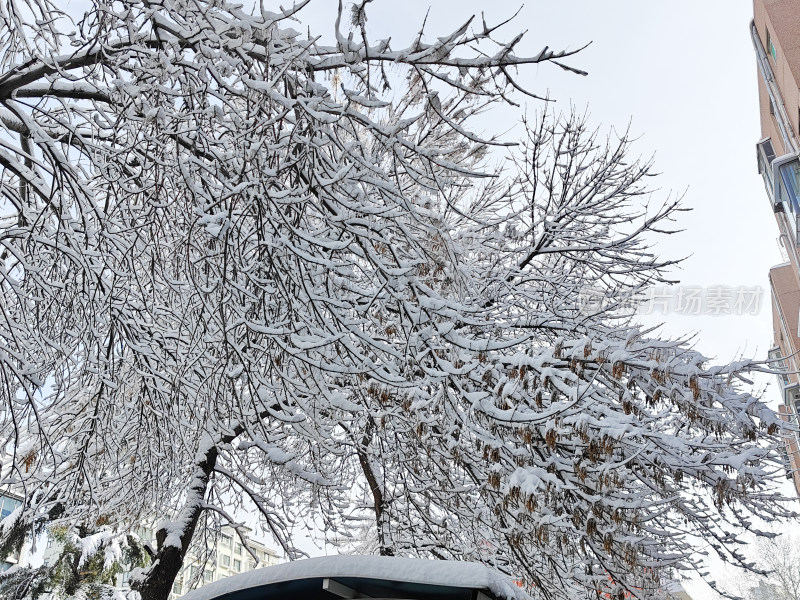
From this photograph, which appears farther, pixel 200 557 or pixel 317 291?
pixel 200 557

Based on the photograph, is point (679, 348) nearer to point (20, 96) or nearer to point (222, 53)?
point (222, 53)

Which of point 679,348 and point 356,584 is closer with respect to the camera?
point 356,584

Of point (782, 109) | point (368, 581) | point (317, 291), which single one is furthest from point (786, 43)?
point (368, 581)

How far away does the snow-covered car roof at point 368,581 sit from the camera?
2.75 metres

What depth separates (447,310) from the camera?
465cm

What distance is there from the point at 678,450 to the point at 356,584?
3.01 m

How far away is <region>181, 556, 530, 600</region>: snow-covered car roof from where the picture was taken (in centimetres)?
275

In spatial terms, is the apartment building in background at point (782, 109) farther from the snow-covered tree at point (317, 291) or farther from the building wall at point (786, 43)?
the snow-covered tree at point (317, 291)

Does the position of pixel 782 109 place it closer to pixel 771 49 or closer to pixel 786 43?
pixel 771 49

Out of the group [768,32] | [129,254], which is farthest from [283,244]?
[768,32]

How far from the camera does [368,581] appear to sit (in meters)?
2.93

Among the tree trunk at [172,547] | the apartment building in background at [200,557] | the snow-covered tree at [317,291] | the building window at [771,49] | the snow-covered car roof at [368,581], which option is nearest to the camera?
the snow-covered car roof at [368,581]

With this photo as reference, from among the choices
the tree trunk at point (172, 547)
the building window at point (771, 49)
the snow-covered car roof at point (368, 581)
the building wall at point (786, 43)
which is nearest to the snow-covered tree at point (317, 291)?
the snow-covered car roof at point (368, 581)

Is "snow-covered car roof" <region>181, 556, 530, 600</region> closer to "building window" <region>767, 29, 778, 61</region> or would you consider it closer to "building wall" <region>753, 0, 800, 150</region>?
"building wall" <region>753, 0, 800, 150</region>
